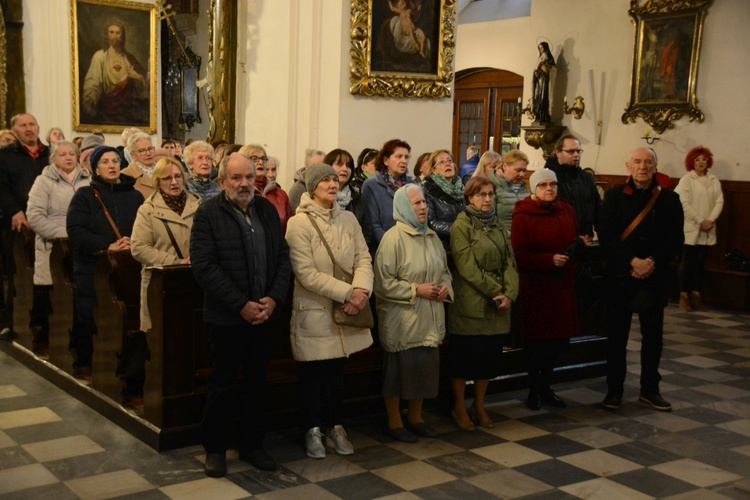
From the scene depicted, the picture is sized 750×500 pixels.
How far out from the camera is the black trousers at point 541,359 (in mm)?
5648

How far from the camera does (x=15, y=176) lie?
24.3ft

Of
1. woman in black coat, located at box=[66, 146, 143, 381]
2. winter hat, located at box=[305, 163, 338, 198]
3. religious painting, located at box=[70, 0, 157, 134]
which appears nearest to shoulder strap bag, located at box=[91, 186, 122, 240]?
woman in black coat, located at box=[66, 146, 143, 381]

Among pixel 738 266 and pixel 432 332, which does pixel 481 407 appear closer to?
pixel 432 332

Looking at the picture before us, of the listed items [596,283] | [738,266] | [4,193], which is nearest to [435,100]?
[596,283]

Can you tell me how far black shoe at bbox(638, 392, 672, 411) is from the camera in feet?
19.1

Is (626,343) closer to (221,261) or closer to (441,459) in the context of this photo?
(441,459)

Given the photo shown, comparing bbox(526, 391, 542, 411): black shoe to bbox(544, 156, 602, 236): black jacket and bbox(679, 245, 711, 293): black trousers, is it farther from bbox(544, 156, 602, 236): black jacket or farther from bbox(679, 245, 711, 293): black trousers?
bbox(679, 245, 711, 293): black trousers

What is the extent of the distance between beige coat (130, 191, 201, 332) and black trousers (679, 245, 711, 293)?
6862mm

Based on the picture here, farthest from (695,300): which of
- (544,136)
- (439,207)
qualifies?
(439,207)

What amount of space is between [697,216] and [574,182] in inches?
155

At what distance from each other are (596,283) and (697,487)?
2364 mm

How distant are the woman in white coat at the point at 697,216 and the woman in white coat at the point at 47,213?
6.79m

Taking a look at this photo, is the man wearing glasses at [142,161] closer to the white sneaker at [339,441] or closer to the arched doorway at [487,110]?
the white sneaker at [339,441]

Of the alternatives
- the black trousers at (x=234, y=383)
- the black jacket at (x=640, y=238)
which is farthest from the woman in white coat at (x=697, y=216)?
the black trousers at (x=234, y=383)
